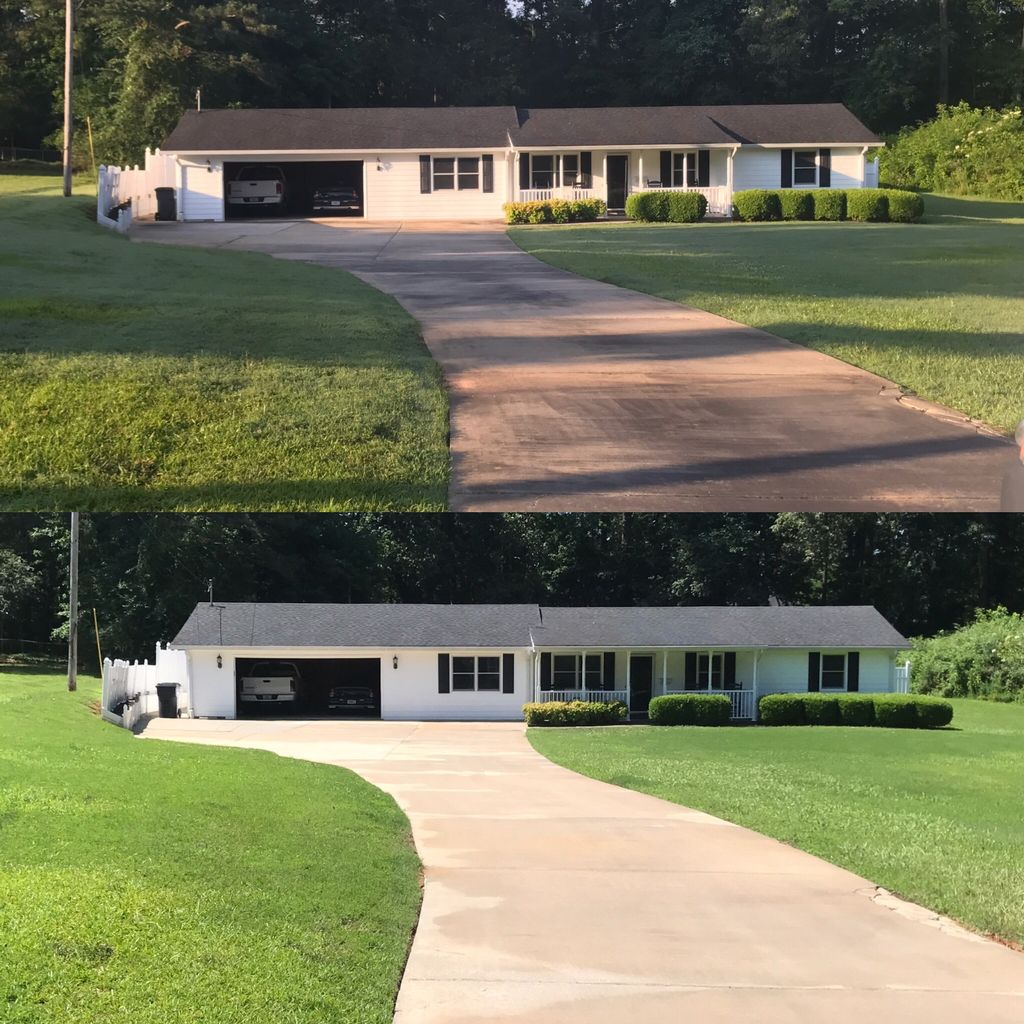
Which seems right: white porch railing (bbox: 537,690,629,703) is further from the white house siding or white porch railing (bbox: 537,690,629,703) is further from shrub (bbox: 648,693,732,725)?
the white house siding

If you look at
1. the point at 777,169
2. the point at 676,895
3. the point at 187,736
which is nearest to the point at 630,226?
the point at 777,169

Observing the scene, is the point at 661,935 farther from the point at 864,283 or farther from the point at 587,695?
the point at 587,695

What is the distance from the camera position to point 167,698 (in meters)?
23.5

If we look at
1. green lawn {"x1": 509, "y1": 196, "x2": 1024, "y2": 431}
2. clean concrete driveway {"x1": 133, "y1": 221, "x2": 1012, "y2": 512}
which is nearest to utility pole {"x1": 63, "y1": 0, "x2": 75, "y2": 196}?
green lawn {"x1": 509, "y1": 196, "x2": 1024, "y2": 431}

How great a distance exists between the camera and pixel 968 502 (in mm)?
8844

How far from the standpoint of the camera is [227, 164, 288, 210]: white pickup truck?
140ft

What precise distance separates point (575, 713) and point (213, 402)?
535 inches

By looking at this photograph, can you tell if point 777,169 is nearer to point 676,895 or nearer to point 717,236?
point 717,236

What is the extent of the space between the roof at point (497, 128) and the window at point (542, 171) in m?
0.80

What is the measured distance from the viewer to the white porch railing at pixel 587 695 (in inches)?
1000

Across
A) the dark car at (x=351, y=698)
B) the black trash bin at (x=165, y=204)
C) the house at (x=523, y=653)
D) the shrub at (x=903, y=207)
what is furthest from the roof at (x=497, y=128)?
the dark car at (x=351, y=698)

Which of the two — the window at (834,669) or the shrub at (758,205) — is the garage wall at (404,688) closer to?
the window at (834,669)

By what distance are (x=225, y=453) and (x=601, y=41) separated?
58.4 metres

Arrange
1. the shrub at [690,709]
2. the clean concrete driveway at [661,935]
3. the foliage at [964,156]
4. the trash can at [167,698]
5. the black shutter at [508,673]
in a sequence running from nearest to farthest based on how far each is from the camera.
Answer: the clean concrete driveway at [661,935]
the shrub at [690,709]
the trash can at [167,698]
the black shutter at [508,673]
the foliage at [964,156]
